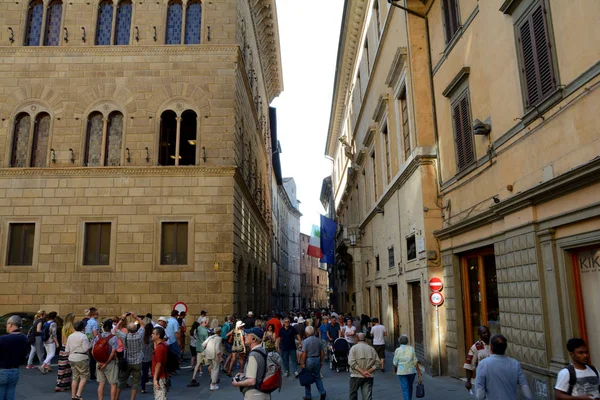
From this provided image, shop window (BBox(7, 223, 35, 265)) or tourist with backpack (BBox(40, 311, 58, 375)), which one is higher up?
shop window (BBox(7, 223, 35, 265))

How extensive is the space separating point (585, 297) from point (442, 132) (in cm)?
695

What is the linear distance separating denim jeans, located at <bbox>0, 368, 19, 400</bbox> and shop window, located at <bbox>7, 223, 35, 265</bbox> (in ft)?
43.6

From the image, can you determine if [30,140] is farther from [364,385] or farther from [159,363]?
[364,385]

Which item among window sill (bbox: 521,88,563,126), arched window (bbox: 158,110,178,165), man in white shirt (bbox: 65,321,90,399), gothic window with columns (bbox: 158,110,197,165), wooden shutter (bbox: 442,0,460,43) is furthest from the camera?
arched window (bbox: 158,110,178,165)

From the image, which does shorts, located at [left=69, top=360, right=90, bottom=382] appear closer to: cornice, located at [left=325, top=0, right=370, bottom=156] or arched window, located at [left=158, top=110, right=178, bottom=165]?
arched window, located at [left=158, top=110, right=178, bottom=165]

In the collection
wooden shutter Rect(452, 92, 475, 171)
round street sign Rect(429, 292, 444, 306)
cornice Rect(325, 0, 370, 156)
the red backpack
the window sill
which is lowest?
the red backpack

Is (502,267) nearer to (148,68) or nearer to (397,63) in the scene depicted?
(397,63)

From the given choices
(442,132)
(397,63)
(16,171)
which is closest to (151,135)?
(16,171)

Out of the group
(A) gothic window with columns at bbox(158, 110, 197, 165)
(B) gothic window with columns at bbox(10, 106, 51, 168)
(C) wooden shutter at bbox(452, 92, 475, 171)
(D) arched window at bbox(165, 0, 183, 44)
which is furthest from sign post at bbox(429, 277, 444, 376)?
(B) gothic window with columns at bbox(10, 106, 51, 168)

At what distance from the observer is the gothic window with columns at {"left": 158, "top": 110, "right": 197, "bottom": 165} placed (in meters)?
20.3

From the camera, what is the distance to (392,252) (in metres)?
19.0

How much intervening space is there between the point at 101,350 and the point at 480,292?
830 cm

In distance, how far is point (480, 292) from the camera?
1160 cm

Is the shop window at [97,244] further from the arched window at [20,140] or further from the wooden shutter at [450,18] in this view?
the wooden shutter at [450,18]
